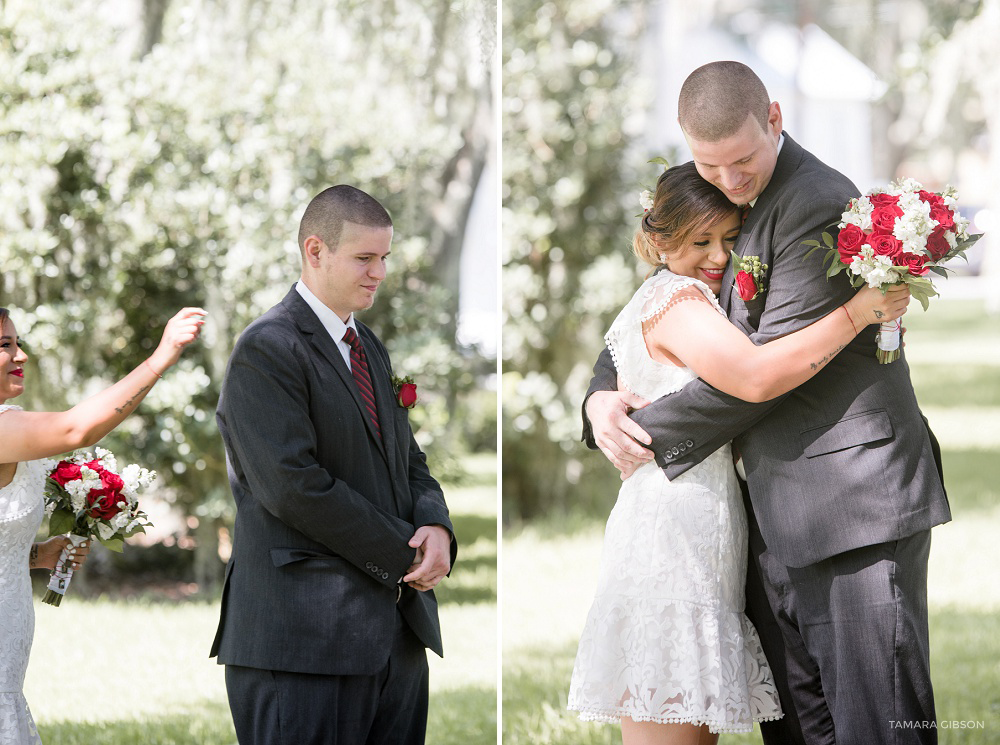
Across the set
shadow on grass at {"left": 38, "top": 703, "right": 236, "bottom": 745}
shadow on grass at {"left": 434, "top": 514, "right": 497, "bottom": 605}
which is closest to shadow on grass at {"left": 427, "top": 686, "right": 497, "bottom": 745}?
shadow on grass at {"left": 38, "top": 703, "right": 236, "bottom": 745}

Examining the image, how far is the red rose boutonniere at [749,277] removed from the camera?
3133 millimetres

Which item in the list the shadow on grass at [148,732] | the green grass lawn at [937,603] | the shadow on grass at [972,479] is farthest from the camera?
the shadow on grass at [972,479]

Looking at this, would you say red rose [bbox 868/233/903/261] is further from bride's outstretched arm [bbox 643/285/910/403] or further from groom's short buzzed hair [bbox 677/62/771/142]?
groom's short buzzed hair [bbox 677/62/771/142]

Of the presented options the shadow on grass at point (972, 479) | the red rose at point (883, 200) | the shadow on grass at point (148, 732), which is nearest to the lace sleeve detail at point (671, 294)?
the red rose at point (883, 200)

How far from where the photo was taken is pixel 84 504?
12.4 feet

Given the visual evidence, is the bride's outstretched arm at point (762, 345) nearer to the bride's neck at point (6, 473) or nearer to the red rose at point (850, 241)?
the red rose at point (850, 241)

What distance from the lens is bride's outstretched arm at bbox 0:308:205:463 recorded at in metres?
3.21

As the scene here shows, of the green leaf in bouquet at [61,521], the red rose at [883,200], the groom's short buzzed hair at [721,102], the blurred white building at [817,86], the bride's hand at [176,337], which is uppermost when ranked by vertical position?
the blurred white building at [817,86]

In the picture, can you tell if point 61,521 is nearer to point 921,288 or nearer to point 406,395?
point 406,395

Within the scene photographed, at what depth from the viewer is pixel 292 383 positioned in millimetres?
3281

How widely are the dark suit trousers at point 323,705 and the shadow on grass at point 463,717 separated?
2.24 meters

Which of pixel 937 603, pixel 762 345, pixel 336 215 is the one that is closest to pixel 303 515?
pixel 336 215

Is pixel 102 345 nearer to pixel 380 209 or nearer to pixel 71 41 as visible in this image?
pixel 71 41

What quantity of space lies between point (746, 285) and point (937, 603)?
5.55m
